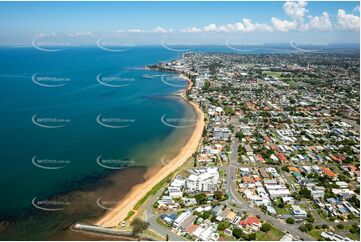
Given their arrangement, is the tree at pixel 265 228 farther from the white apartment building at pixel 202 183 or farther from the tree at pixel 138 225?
the tree at pixel 138 225

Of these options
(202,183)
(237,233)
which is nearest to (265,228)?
Answer: (237,233)

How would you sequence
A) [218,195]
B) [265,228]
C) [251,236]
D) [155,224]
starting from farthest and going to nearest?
[218,195], [155,224], [265,228], [251,236]

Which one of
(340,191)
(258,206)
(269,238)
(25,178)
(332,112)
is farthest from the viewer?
(332,112)

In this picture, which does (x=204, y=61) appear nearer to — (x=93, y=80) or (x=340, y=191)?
(x=93, y=80)

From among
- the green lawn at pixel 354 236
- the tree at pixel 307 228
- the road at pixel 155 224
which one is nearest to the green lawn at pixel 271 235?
the tree at pixel 307 228

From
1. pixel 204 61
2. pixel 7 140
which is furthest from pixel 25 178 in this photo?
pixel 204 61

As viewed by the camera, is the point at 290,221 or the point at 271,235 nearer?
the point at 271,235

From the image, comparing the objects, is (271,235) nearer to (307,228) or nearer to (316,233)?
(307,228)
